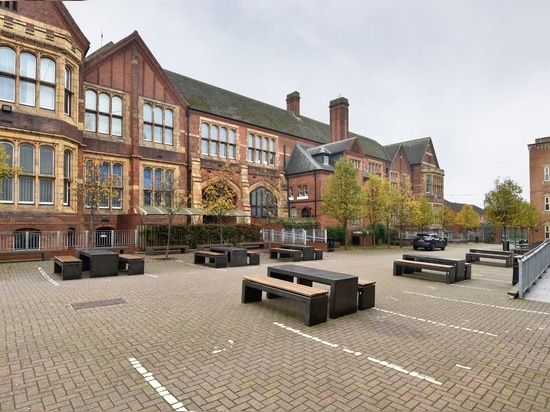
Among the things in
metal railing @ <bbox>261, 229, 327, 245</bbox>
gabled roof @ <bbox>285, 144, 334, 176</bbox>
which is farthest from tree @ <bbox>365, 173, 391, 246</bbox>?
metal railing @ <bbox>261, 229, 327, 245</bbox>

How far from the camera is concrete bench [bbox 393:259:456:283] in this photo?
11438mm

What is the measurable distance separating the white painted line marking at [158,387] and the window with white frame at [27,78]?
18.0 m

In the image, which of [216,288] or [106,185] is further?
[106,185]

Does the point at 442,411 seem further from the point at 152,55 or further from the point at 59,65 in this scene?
the point at 152,55

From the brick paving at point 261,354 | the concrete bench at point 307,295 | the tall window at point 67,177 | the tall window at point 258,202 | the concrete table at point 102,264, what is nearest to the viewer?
the brick paving at point 261,354

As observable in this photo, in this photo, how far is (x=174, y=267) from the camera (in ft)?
48.5

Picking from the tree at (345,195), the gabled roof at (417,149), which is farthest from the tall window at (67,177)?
the gabled roof at (417,149)

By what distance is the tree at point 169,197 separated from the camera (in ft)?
59.3

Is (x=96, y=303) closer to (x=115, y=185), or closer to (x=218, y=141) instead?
(x=115, y=185)

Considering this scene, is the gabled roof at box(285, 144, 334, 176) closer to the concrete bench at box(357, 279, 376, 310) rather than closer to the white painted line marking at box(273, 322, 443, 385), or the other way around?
the concrete bench at box(357, 279, 376, 310)

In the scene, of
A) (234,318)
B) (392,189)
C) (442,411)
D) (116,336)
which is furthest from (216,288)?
(392,189)

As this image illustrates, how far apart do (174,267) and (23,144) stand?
10.4 meters

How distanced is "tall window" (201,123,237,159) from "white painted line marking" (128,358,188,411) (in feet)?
81.7

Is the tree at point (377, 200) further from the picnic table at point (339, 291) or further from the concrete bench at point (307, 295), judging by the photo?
the concrete bench at point (307, 295)
